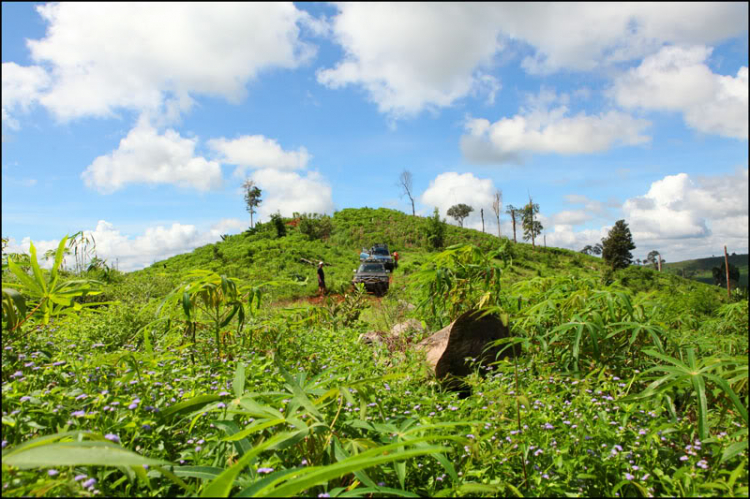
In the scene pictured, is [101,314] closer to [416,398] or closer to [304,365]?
[304,365]

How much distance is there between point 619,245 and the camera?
32.4m

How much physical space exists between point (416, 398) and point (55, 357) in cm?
242

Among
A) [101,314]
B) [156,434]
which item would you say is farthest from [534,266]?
[156,434]

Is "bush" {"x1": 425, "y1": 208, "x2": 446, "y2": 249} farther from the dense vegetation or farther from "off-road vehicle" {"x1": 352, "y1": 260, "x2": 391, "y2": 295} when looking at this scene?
the dense vegetation

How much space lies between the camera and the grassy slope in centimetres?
2162

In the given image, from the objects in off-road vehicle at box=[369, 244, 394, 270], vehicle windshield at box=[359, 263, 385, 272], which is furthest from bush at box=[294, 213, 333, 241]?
vehicle windshield at box=[359, 263, 385, 272]

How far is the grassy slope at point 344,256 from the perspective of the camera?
21.6m

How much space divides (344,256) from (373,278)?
13.4 meters

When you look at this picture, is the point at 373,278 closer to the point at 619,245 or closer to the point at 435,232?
the point at 435,232

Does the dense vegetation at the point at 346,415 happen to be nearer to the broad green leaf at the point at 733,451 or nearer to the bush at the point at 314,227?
the broad green leaf at the point at 733,451

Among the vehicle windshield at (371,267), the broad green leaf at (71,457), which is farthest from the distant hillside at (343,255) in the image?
the broad green leaf at (71,457)

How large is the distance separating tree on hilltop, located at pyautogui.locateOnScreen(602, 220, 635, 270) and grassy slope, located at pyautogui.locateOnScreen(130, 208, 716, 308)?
1.18 meters

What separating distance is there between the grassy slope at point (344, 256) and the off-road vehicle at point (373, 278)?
2.28 ft

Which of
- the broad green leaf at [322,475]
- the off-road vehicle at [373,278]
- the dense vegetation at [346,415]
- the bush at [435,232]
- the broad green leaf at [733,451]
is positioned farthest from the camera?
the bush at [435,232]
